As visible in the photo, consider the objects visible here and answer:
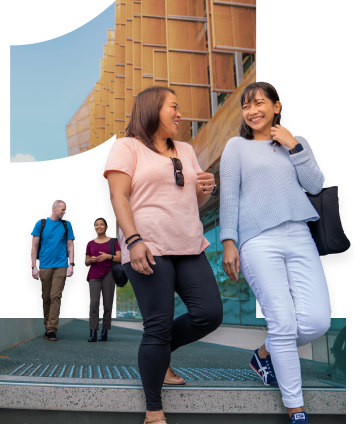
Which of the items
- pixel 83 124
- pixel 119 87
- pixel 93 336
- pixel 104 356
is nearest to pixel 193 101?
pixel 93 336

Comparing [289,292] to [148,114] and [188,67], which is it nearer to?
[148,114]

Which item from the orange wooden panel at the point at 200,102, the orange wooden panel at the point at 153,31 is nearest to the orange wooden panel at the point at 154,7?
the orange wooden panel at the point at 153,31

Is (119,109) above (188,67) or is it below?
above

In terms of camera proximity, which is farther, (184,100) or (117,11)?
(117,11)

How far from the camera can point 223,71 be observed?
25.5 feet

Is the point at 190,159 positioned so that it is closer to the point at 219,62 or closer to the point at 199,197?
the point at 199,197

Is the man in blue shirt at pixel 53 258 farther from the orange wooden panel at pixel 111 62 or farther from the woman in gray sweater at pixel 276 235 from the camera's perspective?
the orange wooden panel at pixel 111 62

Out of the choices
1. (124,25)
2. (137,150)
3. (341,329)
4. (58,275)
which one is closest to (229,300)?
(58,275)

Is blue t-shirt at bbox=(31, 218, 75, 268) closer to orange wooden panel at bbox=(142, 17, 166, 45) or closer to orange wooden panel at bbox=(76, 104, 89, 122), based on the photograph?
orange wooden panel at bbox=(142, 17, 166, 45)

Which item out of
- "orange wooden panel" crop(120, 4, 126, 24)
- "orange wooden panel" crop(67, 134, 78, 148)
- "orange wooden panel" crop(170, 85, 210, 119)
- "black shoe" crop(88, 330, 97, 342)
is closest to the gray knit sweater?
"black shoe" crop(88, 330, 97, 342)

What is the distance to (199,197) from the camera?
2670 mm

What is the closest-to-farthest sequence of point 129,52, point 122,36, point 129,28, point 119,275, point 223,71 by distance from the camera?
point 119,275 < point 223,71 < point 129,28 < point 129,52 < point 122,36

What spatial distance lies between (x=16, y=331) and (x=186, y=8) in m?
7.08

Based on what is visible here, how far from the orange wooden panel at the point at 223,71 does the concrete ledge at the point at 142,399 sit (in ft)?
20.1
